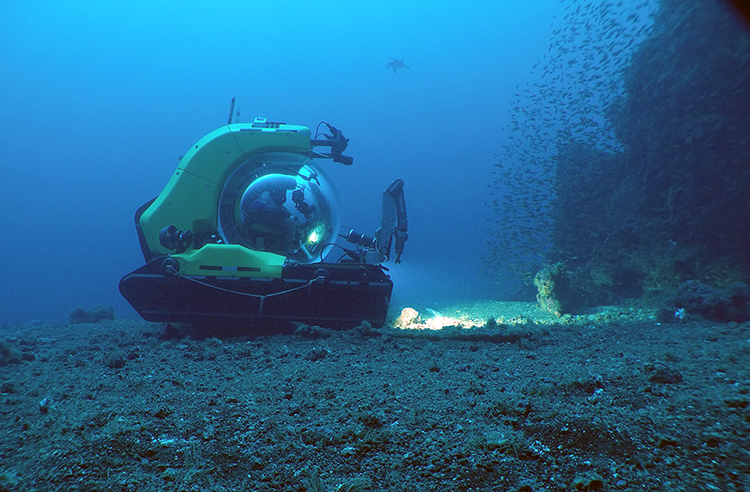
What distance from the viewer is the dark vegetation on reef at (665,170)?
616cm

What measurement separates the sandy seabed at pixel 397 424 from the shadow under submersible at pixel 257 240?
1.28m

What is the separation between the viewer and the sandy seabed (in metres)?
1.22

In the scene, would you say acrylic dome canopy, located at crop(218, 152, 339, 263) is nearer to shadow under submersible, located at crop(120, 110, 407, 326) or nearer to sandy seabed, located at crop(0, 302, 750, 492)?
shadow under submersible, located at crop(120, 110, 407, 326)

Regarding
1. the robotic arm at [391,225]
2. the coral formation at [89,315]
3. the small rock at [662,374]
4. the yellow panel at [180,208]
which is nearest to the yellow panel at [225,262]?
the yellow panel at [180,208]

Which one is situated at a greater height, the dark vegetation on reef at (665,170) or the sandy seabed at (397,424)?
the dark vegetation on reef at (665,170)

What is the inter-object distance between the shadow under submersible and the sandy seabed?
1281mm

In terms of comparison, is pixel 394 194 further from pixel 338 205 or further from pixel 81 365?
pixel 81 365

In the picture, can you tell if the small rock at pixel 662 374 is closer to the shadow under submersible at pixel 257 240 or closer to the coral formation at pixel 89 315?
→ the shadow under submersible at pixel 257 240

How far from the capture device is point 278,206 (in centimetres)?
423

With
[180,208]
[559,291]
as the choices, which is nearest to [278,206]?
[180,208]

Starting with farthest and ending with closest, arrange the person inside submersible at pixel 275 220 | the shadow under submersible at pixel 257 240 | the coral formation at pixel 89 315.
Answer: the coral formation at pixel 89 315
the person inside submersible at pixel 275 220
the shadow under submersible at pixel 257 240

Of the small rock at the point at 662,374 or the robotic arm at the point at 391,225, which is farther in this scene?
the robotic arm at the point at 391,225

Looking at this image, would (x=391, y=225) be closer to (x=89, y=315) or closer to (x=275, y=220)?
(x=275, y=220)

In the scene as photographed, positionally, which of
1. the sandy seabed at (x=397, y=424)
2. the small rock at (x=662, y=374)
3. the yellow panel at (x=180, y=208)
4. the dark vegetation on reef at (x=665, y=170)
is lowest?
the sandy seabed at (x=397, y=424)
